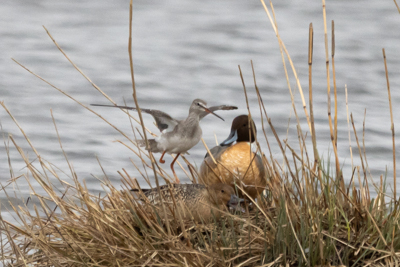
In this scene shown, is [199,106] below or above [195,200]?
above

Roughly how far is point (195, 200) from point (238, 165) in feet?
1.48

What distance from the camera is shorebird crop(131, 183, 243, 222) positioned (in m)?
3.05

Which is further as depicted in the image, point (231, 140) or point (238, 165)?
point (231, 140)

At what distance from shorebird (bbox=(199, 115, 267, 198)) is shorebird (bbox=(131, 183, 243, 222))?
11 centimetres

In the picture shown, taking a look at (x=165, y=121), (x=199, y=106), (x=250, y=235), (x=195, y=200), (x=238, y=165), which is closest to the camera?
(x=250, y=235)

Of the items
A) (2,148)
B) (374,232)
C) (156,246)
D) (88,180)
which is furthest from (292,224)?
(2,148)

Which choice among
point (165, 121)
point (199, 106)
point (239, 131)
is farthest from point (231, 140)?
point (165, 121)

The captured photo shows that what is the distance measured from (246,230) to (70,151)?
13.0 feet

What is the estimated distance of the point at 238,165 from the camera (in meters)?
3.50

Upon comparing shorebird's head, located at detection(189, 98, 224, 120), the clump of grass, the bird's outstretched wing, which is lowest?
the clump of grass

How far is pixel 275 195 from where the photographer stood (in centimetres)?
326

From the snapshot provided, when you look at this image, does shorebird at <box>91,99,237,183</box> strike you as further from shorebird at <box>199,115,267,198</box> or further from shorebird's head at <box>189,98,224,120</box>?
shorebird at <box>199,115,267,198</box>

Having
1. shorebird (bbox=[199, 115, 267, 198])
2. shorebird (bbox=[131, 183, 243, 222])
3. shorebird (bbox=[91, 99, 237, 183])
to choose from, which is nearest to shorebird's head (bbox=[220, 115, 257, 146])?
shorebird (bbox=[199, 115, 267, 198])

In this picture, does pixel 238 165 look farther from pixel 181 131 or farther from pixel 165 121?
pixel 165 121
